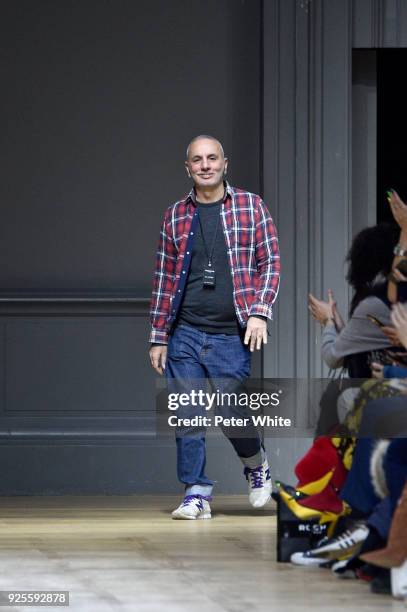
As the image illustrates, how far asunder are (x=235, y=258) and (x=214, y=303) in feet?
0.60

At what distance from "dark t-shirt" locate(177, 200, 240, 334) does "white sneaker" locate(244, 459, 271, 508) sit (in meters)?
0.53

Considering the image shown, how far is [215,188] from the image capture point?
496cm

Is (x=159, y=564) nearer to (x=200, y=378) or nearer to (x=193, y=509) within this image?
(x=193, y=509)

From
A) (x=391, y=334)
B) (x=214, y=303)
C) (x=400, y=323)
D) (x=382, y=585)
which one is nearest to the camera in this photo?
(x=382, y=585)

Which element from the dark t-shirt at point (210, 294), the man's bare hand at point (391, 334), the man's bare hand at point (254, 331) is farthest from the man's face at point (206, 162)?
the man's bare hand at point (391, 334)

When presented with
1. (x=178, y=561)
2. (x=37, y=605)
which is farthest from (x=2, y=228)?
(x=37, y=605)

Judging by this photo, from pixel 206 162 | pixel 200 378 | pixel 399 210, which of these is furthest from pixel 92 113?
pixel 399 210

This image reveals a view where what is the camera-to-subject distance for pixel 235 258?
4.91 metres

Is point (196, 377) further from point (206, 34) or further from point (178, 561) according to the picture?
point (206, 34)

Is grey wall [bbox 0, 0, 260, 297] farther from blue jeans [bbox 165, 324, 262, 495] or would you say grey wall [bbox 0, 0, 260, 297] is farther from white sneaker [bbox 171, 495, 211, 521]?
white sneaker [bbox 171, 495, 211, 521]

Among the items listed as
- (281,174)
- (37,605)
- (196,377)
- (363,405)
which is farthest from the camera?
(281,174)

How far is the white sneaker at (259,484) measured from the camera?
16.2 feet

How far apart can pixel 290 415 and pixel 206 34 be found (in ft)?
5.62

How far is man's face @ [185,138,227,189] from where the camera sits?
4906 millimetres
